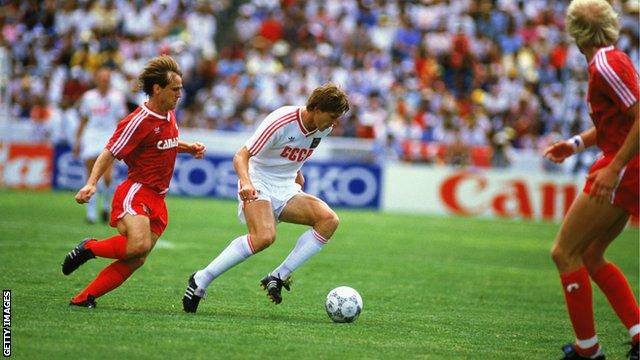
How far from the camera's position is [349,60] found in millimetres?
30547

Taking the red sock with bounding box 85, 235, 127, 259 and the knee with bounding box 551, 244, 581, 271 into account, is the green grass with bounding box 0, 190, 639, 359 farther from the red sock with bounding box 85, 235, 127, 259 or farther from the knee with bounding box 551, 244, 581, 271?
the knee with bounding box 551, 244, 581, 271

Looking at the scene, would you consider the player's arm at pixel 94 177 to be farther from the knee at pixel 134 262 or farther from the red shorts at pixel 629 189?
the red shorts at pixel 629 189

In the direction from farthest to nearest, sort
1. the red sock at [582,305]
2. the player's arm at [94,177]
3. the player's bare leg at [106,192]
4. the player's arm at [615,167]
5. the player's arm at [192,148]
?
the player's bare leg at [106,192] < the player's arm at [192,148] < the player's arm at [94,177] < the red sock at [582,305] < the player's arm at [615,167]

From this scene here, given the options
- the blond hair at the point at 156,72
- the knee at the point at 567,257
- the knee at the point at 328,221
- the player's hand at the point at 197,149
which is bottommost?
the knee at the point at 328,221

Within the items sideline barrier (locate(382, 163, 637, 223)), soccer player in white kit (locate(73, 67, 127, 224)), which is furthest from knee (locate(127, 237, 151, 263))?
sideline barrier (locate(382, 163, 637, 223))

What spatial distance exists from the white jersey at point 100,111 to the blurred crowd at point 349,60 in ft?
26.3

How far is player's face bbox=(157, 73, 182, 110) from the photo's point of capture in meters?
8.86

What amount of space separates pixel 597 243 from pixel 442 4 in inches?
1007

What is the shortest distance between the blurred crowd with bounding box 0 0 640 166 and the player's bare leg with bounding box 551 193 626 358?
19136 mm

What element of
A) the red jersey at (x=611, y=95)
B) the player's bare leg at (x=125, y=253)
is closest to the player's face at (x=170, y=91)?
the player's bare leg at (x=125, y=253)

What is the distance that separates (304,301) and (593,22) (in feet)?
14.1

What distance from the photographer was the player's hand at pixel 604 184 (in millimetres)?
6691

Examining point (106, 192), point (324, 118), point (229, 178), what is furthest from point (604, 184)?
point (229, 178)

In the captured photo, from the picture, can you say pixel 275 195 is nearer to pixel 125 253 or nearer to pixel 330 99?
pixel 330 99
